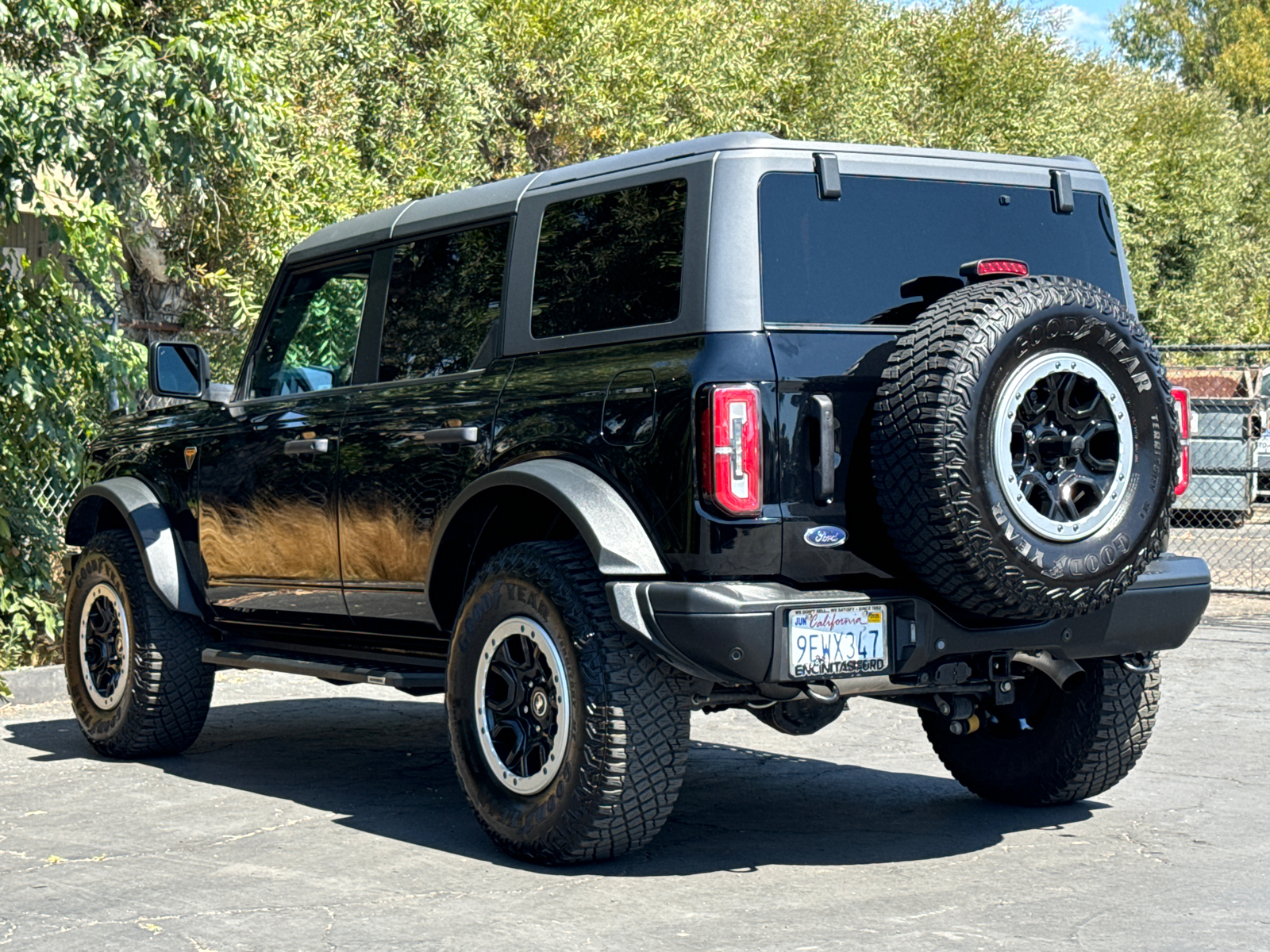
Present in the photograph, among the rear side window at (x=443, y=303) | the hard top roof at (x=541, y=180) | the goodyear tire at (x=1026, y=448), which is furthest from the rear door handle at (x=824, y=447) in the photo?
the rear side window at (x=443, y=303)

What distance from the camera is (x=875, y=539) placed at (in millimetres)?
4836

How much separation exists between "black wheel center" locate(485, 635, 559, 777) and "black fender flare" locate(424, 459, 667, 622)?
43 centimetres

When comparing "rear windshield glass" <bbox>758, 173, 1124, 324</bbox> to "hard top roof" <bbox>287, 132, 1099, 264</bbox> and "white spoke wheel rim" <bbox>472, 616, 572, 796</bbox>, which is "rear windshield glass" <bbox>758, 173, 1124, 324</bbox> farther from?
"white spoke wheel rim" <bbox>472, 616, 572, 796</bbox>

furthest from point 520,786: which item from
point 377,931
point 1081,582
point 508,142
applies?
Result: point 508,142

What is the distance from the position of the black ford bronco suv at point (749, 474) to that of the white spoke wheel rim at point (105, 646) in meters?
1.39

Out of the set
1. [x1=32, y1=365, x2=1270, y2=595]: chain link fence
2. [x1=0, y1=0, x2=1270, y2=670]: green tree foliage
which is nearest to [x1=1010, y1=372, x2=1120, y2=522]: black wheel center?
[x1=0, y1=0, x2=1270, y2=670]: green tree foliage

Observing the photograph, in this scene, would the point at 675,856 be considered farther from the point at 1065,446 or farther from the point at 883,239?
the point at 883,239

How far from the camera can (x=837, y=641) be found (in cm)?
467

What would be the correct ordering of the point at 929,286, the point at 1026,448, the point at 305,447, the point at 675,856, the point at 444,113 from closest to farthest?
the point at 1026,448 → the point at 929,286 → the point at 675,856 → the point at 305,447 → the point at 444,113

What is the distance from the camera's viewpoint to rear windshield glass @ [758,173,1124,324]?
4973 millimetres

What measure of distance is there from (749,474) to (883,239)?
A: 0.97 m

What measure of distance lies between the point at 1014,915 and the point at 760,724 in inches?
143

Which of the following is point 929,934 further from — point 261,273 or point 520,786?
point 261,273

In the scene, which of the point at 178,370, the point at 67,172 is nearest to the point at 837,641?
the point at 178,370
